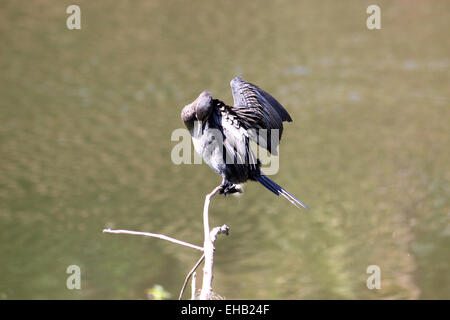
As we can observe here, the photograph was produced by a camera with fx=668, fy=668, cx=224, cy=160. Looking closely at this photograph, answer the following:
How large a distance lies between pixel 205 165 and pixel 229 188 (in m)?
6.65

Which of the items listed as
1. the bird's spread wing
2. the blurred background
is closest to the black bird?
the bird's spread wing

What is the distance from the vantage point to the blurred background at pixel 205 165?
32.5 feet

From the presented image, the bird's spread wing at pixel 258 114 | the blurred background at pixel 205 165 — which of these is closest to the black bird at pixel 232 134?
the bird's spread wing at pixel 258 114

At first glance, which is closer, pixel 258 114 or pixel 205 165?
pixel 258 114

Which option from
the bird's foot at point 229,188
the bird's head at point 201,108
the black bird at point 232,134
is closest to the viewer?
the bird's head at point 201,108

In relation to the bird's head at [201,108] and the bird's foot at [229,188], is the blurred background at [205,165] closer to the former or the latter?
the bird's foot at [229,188]

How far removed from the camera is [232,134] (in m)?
4.80

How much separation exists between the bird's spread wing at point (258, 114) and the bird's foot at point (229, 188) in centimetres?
41

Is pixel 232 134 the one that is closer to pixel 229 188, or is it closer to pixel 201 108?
pixel 201 108

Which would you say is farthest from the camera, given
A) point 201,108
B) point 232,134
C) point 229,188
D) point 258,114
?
point 229,188

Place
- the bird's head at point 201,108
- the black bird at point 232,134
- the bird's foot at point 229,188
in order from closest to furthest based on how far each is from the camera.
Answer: the bird's head at point 201,108
the black bird at point 232,134
the bird's foot at point 229,188

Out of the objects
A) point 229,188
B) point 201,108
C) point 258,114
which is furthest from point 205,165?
point 201,108

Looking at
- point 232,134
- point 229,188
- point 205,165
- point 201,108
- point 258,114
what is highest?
point 205,165

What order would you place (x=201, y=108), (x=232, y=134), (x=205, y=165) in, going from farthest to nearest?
1. (x=205, y=165)
2. (x=232, y=134)
3. (x=201, y=108)
